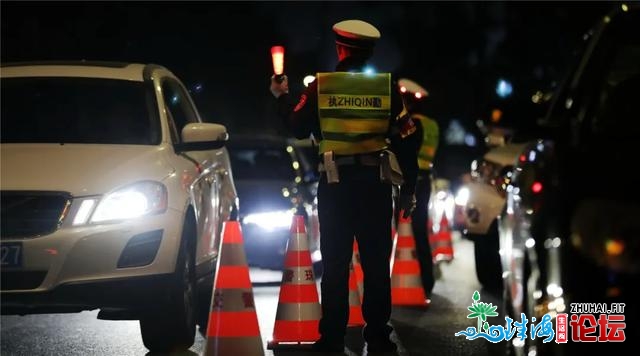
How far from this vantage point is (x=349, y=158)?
24.5 feet

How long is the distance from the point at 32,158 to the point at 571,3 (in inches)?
880

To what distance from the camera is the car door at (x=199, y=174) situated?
832 cm

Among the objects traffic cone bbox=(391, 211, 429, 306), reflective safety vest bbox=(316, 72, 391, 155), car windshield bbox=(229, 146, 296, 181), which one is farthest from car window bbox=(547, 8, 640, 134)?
car windshield bbox=(229, 146, 296, 181)

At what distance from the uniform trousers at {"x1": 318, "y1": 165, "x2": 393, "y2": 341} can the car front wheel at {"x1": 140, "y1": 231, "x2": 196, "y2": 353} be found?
86cm

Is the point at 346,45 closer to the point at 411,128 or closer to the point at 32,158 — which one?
the point at 411,128

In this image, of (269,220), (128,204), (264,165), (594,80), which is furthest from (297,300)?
(264,165)

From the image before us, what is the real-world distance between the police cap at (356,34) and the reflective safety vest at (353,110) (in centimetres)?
20

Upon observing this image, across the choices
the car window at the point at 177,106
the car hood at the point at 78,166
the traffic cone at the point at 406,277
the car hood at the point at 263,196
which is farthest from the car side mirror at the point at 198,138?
the car hood at the point at 263,196

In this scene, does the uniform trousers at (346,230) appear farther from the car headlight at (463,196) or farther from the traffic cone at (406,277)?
the car headlight at (463,196)

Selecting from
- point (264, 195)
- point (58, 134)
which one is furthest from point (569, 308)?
point (264, 195)

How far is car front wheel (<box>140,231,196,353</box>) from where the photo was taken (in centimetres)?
759

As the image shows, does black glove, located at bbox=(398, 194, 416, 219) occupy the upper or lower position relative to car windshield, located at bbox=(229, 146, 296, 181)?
lower

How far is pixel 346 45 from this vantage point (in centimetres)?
752

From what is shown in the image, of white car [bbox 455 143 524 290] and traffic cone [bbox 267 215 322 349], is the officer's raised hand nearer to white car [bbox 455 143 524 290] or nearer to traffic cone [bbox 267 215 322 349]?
traffic cone [bbox 267 215 322 349]
